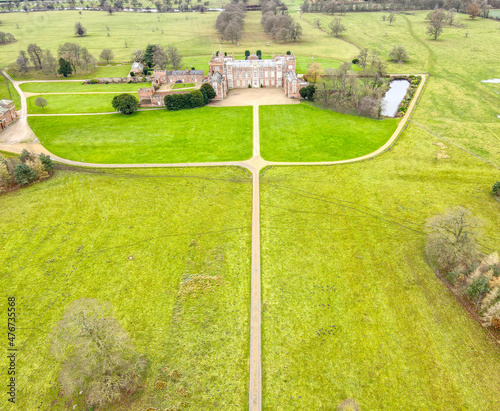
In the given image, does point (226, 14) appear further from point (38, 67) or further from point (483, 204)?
point (483, 204)

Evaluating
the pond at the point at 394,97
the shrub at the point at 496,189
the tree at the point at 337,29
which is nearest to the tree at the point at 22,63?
the pond at the point at 394,97

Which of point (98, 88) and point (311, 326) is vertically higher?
point (98, 88)

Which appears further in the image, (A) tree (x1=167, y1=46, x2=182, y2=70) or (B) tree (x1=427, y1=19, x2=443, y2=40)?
(B) tree (x1=427, y1=19, x2=443, y2=40)

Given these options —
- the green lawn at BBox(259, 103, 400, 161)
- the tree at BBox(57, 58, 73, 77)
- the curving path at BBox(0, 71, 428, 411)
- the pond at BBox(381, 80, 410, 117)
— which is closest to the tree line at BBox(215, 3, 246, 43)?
the tree at BBox(57, 58, 73, 77)


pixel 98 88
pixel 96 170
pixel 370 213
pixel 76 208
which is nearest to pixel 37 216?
pixel 76 208

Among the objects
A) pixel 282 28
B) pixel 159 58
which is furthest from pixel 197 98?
pixel 282 28

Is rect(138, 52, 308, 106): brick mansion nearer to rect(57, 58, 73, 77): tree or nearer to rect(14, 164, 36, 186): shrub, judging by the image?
rect(57, 58, 73, 77): tree
